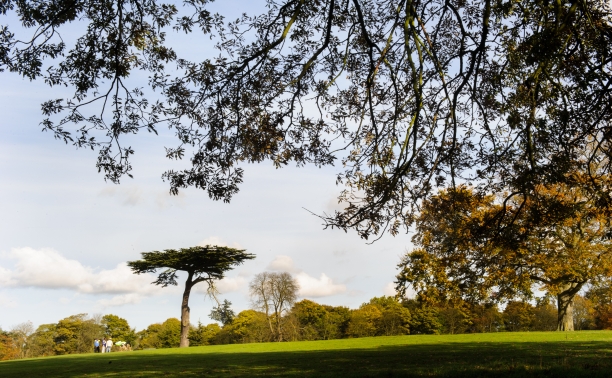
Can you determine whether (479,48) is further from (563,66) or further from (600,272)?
(600,272)

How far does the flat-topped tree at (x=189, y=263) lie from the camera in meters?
46.2

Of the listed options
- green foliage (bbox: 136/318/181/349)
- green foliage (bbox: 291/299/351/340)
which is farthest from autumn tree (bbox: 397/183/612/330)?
green foliage (bbox: 136/318/181/349)

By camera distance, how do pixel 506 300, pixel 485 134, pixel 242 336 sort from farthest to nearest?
1. pixel 242 336
2. pixel 506 300
3. pixel 485 134

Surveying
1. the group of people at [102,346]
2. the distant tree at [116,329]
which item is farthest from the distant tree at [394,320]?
the distant tree at [116,329]

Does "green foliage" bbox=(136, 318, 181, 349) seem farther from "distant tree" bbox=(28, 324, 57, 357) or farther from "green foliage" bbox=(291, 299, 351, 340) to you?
"green foliage" bbox=(291, 299, 351, 340)

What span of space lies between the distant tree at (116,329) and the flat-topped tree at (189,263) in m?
19.0

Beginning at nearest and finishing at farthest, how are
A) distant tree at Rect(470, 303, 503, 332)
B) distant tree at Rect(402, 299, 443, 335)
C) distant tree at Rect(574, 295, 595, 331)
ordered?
distant tree at Rect(470, 303, 503, 332), distant tree at Rect(402, 299, 443, 335), distant tree at Rect(574, 295, 595, 331)

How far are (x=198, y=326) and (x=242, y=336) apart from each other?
576 centimetres

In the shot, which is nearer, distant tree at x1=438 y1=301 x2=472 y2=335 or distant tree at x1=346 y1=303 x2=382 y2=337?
distant tree at x1=438 y1=301 x2=472 y2=335

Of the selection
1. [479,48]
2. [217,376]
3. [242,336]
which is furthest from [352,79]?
[242,336]

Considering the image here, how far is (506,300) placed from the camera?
24.1 metres

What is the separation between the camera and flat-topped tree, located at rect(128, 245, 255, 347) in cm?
4616

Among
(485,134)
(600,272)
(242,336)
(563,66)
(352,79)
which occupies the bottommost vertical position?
(242,336)

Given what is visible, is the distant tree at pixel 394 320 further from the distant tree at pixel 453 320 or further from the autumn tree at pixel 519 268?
the autumn tree at pixel 519 268
